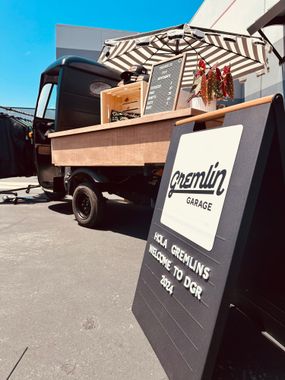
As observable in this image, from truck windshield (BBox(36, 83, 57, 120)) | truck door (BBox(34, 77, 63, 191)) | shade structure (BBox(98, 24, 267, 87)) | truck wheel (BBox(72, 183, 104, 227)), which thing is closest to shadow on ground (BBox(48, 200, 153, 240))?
truck wheel (BBox(72, 183, 104, 227))

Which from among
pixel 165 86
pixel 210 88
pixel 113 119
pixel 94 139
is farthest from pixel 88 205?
pixel 210 88

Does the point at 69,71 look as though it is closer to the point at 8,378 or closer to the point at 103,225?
the point at 103,225

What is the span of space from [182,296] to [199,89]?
178 cm

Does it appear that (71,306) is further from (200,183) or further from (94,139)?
(94,139)

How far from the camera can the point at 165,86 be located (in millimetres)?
2723

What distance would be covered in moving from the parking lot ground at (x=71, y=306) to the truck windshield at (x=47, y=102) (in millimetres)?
2154

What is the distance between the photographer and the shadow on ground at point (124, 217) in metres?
3.83

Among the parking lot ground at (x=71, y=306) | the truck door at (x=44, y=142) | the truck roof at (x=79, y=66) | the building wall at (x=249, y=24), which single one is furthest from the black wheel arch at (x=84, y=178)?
the building wall at (x=249, y=24)

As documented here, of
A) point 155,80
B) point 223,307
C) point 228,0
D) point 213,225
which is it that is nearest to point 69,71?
point 155,80

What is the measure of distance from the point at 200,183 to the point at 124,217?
3378 mm

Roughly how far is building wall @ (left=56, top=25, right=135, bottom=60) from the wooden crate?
14974 millimetres

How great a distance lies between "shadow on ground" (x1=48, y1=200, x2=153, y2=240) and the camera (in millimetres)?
3834

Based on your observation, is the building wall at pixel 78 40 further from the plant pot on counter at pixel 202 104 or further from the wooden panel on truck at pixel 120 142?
the plant pot on counter at pixel 202 104

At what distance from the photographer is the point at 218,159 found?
4.23 ft
